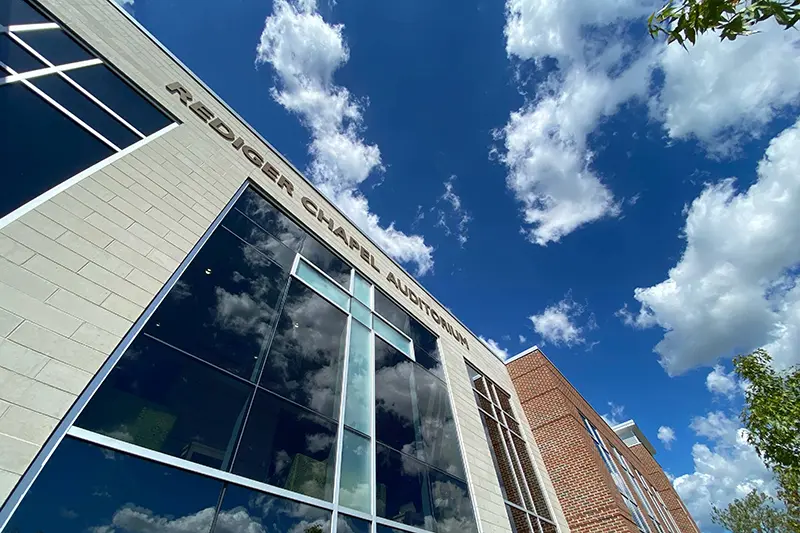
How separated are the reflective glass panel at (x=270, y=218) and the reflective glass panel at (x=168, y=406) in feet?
10.7

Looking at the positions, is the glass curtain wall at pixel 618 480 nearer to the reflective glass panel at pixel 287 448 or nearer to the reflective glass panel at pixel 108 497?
the reflective glass panel at pixel 287 448

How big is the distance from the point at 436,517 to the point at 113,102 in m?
8.30

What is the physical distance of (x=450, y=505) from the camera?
674 centimetres

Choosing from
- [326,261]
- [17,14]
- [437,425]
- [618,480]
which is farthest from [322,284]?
[618,480]

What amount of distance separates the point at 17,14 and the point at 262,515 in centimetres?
673

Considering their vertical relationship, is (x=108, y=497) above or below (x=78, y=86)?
below

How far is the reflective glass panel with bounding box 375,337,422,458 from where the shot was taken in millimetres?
6594

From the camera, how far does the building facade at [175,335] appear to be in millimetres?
2943

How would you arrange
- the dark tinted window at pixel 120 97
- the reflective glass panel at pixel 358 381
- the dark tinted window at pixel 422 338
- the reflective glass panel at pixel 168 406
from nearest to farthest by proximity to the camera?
the reflective glass panel at pixel 168 406
the dark tinted window at pixel 120 97
the reflective glass panel at pixel 358 381
the dark tinted window at pixel 422 338

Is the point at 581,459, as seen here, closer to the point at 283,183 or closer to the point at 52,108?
the point at 283,183

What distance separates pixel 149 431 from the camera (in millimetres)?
3287

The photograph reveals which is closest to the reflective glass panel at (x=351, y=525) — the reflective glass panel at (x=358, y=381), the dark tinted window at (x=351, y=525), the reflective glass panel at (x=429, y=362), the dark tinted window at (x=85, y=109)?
the dark tinted window at (x=351, y=525)

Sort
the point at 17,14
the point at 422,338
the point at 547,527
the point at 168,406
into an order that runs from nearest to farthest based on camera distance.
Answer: the point at 168,406 < the point at 17,14 < the point at 547,527 < the point at 422,338

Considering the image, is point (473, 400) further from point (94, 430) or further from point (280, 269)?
point (94, 430)
